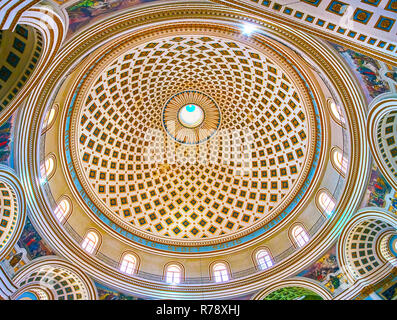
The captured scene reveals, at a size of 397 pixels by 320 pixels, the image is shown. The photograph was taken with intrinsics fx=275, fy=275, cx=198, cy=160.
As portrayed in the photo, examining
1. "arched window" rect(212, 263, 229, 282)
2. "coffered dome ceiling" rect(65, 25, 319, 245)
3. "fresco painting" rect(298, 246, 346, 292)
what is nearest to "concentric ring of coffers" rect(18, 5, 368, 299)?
"arched window" rect(212, 263, 229, 282)

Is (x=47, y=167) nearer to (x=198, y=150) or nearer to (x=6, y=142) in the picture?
(x=6, y=142)

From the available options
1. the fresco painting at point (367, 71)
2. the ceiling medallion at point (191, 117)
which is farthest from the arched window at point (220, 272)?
the fresco painting at point (367, 71)

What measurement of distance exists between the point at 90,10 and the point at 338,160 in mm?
16496

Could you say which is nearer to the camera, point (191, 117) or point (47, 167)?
point (47, 167)

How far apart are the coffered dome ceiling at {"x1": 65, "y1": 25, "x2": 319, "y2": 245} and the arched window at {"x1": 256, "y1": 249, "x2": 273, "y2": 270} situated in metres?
2.46

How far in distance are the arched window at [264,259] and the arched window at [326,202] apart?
5489mm

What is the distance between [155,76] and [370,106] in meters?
16.7

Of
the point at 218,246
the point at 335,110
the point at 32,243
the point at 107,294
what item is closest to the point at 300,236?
the point at 218,246

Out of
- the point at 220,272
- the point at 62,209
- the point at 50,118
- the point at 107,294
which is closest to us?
the point at 50,118

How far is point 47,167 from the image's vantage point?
17.3 metres

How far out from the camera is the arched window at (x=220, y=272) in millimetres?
20725

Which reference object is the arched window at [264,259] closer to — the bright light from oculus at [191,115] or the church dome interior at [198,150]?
the church dome interior at [198,150]

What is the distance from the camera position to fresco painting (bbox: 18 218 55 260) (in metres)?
14.4
